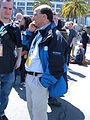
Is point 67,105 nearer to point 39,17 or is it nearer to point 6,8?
point 6,8

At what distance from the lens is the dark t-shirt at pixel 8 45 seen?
4.97 m

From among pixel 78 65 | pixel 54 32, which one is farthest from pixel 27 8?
pixel 54 32

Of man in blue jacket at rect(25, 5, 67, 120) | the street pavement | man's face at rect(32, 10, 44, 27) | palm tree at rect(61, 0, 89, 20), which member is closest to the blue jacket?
man in blue jacket at rect(25, 5, 67, 120)

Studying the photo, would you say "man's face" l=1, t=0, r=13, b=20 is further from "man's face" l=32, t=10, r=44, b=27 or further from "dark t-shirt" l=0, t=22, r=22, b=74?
"man's face" l=32, t=10, r=44, b=27

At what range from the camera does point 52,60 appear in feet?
13.1

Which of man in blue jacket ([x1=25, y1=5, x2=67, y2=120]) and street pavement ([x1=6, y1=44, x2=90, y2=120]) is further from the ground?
man in blue jacket ([x1=25, y1=5, x2=67, y2=120])

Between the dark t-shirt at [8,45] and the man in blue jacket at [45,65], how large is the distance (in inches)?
29.1

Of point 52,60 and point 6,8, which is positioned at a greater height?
point 6,8

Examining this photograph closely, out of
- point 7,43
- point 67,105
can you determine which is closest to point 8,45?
point 7,43

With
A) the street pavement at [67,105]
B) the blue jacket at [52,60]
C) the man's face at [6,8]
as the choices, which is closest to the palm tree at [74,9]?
the street pavement at [67,105]

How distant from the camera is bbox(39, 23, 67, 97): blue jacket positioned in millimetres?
4004

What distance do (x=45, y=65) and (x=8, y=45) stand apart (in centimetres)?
107

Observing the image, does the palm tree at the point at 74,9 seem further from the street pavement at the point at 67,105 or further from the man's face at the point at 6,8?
the man's face at the point at 6,8

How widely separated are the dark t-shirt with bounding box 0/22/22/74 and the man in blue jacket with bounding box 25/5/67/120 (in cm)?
74
